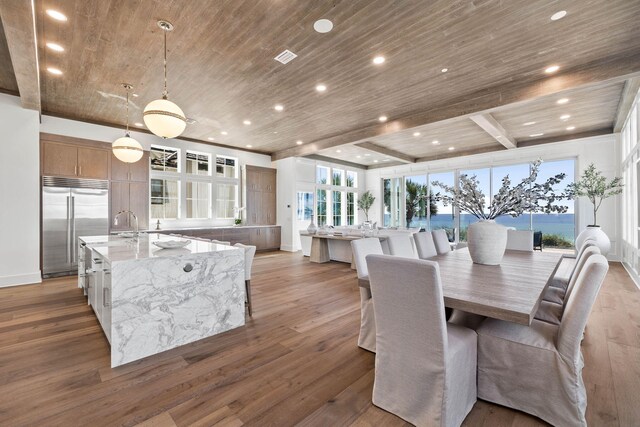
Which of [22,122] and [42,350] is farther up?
[22,122]

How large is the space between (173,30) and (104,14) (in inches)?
23.8

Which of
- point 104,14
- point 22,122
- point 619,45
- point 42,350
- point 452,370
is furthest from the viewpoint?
point 22,122

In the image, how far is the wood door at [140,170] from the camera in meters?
6.25

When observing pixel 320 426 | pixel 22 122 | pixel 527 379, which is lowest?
pixel 320 426

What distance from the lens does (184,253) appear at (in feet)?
→ 8.47

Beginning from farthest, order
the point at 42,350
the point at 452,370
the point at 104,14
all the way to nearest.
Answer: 1. the point at 104,14
2. the point at 42,350
3. the point at 452,370

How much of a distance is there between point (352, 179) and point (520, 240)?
26.9 ft

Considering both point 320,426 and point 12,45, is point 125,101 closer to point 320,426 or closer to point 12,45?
point 12,45

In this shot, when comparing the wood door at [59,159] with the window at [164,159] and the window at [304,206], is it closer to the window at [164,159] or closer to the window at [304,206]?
the window at [164,159]

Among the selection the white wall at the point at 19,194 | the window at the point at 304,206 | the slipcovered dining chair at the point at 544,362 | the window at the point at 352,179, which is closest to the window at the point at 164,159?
the white wall at the point at 19,194

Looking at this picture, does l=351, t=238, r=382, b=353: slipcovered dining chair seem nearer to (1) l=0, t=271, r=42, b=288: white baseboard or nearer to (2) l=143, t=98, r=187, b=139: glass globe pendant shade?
(2) l=143, t=98, r=187, b=139: glass globe pendant shade

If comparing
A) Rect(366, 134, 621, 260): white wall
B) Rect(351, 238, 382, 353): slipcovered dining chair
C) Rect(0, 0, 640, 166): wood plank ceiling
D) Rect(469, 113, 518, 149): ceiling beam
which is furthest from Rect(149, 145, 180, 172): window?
Rect(366, 134, 621, 260): white wall

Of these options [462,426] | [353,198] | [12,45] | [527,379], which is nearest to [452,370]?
[462,426]

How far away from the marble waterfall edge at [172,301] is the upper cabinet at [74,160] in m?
4.82
